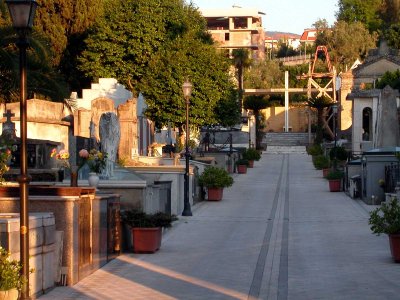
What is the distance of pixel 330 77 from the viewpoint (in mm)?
107688

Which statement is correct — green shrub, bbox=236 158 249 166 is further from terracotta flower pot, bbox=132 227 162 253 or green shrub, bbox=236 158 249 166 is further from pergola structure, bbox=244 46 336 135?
pergola structure, bbox=244 46 336 135

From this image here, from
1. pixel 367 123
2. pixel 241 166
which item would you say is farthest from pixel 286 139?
pixel 241 166

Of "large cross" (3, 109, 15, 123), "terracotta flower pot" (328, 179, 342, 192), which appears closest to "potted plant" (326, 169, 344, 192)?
"terracotta flower pot" (328, 179, 342, 192)

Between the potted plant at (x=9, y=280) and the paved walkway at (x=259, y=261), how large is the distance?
2.27 meters

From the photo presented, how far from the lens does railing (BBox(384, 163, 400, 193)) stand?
31.5m

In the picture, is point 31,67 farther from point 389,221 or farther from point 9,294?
point 9,294

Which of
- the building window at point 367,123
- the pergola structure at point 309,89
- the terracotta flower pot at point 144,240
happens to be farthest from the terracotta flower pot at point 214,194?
the pergola structure at point 309,89

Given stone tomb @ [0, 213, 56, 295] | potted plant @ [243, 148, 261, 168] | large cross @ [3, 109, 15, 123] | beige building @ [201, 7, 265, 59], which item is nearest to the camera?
stone tomb @ [0, 213, 56, 295]

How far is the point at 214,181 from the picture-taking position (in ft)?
118

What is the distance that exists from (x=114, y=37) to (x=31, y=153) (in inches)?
1296

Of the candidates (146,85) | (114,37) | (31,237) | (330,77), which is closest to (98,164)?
(31,237)

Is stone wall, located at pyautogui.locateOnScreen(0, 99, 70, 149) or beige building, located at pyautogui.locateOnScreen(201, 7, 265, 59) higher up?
beige building, located at pyautogui.locateOnScreen(201, 7, 265, 59)

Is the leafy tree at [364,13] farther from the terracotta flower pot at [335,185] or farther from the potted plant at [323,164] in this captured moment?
the terracotta flower pot at [335,185]

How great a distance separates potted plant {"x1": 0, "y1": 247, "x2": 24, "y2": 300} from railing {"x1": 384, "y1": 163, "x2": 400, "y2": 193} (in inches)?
847
